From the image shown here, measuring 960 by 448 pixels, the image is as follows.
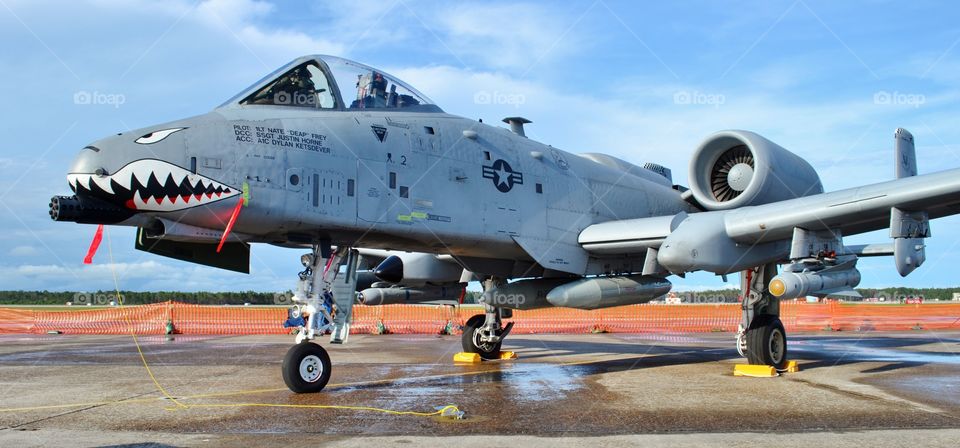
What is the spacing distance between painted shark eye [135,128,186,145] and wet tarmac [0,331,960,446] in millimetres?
2831

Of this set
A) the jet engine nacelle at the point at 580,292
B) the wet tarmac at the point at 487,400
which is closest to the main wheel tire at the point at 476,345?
the wet tarmac at the point at 487,400

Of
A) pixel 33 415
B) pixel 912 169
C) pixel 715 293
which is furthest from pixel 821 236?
pixel 715 293

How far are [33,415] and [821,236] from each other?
10.3 metres

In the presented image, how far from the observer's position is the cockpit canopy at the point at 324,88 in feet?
29.9

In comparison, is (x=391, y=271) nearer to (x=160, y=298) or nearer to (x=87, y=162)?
(x=87, y=162)

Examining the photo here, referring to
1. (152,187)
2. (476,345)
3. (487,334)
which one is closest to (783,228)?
(487,334)

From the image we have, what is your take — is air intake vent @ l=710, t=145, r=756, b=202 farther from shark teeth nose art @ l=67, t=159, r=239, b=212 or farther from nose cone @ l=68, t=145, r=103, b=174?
nose cone @ l=68, t=145, r=103, b=174

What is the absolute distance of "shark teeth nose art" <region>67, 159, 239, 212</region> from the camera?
24.5 ft

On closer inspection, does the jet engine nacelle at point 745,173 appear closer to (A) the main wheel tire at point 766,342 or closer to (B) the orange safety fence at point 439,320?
(A) the main wheel tire at point 766,342

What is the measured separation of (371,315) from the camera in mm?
27562

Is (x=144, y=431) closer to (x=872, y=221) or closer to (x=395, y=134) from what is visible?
(x=395, y=134)

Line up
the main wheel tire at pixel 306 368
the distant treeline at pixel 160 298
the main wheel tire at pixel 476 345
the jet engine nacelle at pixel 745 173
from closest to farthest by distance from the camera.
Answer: the main wheel tire at pixel 306 368 < the jet engine nacelle at pixel 745 173 < the main wheel tire at pixel 476 345 < the distant treeline at pixel 160 298

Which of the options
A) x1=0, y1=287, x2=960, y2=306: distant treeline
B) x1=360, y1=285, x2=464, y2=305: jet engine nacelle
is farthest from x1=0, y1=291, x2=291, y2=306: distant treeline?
x1=360, y1=285, x2=464, y2=305: jet engine nacelle

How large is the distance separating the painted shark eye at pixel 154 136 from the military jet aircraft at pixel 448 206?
20 millimetres
